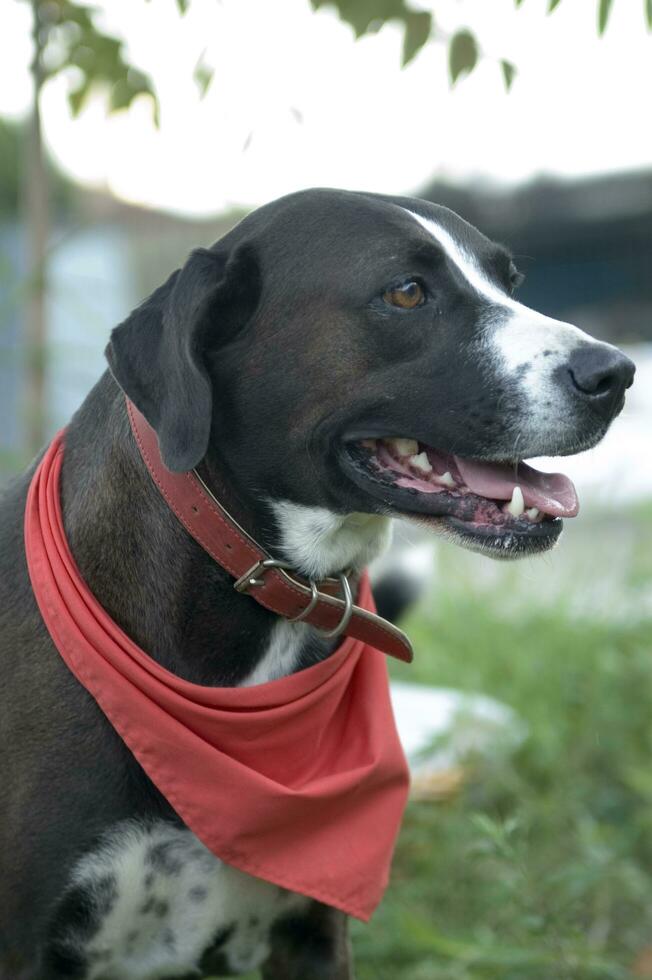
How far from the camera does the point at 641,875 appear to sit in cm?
349

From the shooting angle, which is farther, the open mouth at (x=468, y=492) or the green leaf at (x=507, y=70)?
the green leaf at (x=507, y=70)

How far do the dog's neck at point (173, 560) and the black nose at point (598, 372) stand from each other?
52 centimetres

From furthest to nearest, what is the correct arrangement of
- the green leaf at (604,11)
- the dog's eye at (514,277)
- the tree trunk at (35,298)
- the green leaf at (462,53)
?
1. the tree trunk at (35,298)
2. the green leaf at (462,53)
3. the dog's eye at (514,277)
4. the green leaf at (604,11)

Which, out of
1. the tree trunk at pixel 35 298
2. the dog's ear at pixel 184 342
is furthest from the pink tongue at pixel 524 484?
the tree trunk at pixel 35 298

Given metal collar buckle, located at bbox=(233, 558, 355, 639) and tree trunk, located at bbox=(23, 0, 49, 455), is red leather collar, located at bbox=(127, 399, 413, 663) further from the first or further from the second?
tree trunk, located at bbox=(23, 0, 49, 455)

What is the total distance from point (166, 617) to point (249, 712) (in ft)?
0.79

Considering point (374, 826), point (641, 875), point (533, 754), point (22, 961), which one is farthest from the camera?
point (533, 754)

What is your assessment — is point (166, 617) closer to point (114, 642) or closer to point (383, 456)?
point (114, 642)

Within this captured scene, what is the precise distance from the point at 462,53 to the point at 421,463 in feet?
3.30

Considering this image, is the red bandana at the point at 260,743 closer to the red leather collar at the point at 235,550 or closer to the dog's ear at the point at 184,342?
the red leather collar at the point at 235,550

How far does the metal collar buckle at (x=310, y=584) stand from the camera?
224 cm

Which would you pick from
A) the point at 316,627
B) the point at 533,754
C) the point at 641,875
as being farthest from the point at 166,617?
the point at 533,754

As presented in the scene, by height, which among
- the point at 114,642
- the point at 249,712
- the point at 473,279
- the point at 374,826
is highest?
the point at 473,279

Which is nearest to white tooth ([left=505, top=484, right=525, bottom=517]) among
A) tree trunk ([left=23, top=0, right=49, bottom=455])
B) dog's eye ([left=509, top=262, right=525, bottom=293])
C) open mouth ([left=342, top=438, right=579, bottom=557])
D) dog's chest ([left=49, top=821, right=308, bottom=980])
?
open mouth ([left=342, top=438, right=579, bottom=557])
